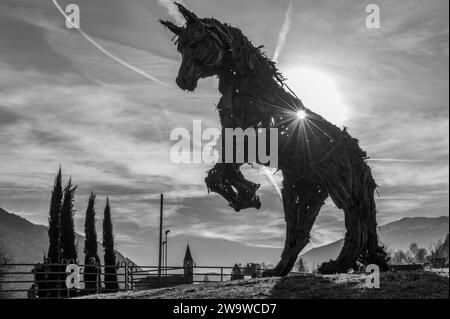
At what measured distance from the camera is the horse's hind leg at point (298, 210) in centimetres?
1034

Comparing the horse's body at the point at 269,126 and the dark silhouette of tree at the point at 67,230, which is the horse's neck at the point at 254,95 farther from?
the dark silhouette of tree at the point at 67,230

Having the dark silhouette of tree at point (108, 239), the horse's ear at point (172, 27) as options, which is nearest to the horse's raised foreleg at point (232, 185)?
the horse's ear at point (172, 27)

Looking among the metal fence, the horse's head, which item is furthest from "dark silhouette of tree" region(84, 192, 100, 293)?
the horse's head

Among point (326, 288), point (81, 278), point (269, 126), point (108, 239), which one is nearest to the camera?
point (326, 288)

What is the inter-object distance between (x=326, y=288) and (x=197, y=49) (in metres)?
4.74

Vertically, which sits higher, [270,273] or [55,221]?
[55,221]

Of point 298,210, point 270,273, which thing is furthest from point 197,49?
point 270,273

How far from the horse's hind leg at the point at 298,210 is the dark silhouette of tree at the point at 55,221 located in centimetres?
2216

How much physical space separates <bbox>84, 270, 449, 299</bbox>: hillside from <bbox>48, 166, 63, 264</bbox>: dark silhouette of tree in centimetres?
2360

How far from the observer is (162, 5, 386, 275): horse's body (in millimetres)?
9602

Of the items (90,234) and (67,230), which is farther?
(90,234)

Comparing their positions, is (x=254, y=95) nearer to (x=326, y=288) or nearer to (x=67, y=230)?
(x=326, y=288)

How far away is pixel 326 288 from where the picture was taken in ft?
23.2
